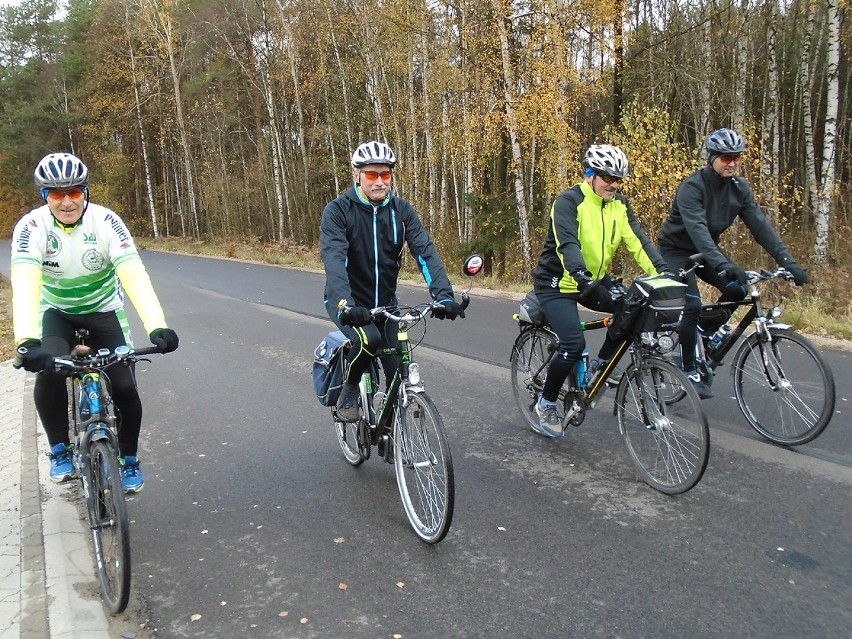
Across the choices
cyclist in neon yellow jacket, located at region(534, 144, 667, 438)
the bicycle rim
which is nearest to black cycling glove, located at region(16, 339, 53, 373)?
the bicycle rim

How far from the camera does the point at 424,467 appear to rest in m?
4.22

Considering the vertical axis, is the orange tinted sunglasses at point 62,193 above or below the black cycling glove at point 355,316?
above

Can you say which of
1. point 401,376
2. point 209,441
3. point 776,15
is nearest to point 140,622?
point 401,376

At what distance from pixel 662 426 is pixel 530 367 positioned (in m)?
1.70

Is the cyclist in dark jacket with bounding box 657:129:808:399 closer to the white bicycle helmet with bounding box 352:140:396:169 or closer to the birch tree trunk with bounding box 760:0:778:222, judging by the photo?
the white bicycle helmet with bounding box 352:140:396:169

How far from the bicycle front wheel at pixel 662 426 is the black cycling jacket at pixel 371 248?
1.42 meters

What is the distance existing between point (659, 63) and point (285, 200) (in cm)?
2201

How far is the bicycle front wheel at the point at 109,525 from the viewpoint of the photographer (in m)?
3.45

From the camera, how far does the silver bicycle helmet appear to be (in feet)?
17.8

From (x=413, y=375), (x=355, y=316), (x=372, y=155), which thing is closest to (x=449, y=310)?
(x=413, y=375)

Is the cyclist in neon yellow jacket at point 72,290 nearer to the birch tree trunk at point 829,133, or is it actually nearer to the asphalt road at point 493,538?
the asphalt road at point 493,538

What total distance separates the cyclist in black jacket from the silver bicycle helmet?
7.95 ft

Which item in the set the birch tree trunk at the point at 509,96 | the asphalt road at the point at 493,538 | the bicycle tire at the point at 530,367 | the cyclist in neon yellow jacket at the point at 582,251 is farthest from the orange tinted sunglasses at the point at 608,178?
the birch tree trunk at the point at 509,96

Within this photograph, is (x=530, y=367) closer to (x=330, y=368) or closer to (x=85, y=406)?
(x=330, y=368)
